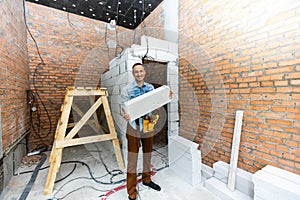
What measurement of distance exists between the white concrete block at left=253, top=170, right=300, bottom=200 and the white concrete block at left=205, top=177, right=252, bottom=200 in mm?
272

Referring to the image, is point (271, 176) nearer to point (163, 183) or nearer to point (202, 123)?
point (202, 123)

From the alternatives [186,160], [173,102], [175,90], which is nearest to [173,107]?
[173,102]

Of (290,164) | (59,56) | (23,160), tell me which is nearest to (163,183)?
(290,164)

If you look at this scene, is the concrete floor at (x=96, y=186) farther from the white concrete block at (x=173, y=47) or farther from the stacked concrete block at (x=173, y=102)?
the white concrete block at (x=173, y=47)

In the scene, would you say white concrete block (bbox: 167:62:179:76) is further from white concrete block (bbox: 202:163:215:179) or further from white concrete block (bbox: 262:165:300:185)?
white concrete block (bbox: 262:165:300:185)

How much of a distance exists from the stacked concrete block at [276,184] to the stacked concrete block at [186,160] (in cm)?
67

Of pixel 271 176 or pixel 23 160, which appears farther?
pixel 23 160

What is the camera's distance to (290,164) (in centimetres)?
124

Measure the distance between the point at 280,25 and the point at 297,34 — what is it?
0.17 meters

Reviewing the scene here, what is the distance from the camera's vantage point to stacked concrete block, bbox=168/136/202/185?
179cm

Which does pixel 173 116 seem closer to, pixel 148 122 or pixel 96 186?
pixel 148 122

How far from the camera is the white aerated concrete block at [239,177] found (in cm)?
143

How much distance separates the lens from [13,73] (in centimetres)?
211

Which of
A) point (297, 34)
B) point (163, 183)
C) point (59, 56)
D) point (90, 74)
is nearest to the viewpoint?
point (297, 34)
